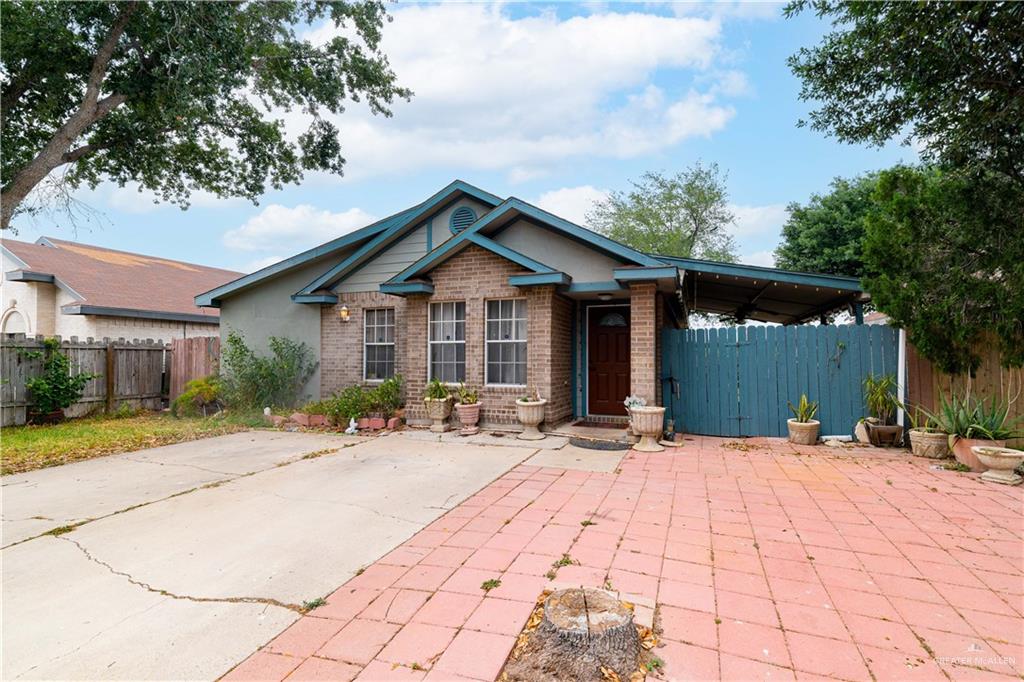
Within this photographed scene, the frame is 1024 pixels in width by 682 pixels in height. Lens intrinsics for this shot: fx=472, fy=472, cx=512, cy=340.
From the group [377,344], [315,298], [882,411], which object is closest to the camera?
[882,411]

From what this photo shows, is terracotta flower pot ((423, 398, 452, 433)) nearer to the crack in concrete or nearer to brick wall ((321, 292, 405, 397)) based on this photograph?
brick wall ((321, 292, 405, 397))

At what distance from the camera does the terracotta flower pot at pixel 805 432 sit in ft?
26.1

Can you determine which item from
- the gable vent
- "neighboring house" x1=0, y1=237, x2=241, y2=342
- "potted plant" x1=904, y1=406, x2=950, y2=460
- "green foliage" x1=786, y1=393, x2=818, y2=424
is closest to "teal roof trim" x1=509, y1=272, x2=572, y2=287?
the gable vent

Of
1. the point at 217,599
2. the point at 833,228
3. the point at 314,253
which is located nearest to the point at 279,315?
the point at 314,253

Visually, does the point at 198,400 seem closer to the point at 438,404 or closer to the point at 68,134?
the point at 68,134

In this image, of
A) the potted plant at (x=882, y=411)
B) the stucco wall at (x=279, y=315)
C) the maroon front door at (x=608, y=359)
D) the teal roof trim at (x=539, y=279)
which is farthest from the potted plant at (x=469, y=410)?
the potted plant at (x=882, y=411)

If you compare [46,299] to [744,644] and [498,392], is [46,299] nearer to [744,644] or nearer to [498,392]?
[498,392]

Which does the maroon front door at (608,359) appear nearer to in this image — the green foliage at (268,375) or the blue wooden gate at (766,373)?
the blue wooden gate at (766,373)

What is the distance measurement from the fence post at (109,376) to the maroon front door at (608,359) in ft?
38.2

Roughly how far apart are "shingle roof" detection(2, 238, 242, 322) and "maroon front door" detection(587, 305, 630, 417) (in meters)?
11.9

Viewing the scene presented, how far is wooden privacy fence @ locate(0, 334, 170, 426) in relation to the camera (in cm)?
962

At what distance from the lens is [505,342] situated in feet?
30.0

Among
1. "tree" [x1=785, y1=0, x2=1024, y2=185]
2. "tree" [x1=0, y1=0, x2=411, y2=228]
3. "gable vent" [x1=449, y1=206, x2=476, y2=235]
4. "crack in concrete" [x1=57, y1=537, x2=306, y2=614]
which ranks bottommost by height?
"crack in concrete" [x1=57, y1=537, x2=306, y2=614]

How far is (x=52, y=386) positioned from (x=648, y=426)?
40.1ft
